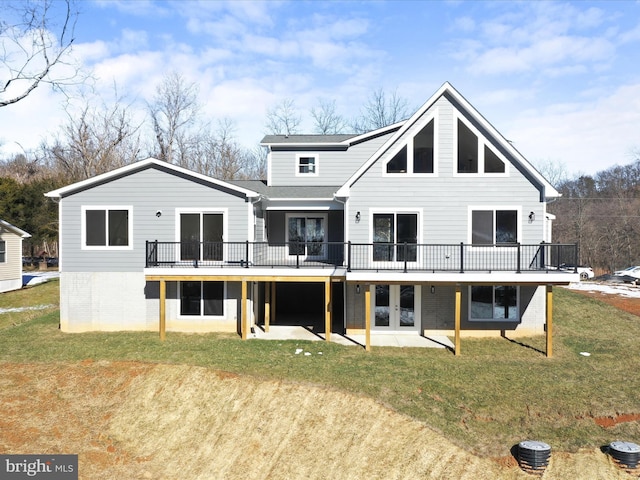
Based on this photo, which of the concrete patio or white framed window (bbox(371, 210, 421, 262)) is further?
white framed window (bbox(371, 210, 421, 262))

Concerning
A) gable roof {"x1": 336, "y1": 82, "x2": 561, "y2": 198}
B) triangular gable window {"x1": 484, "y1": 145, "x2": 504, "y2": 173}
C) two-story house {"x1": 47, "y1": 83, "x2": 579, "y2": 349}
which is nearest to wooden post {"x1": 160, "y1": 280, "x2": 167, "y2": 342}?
two-story house {"x1": 47, "y1": 83, "x2": 579, "y2": 349}

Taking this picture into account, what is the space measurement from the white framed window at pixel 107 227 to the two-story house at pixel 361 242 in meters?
0.04

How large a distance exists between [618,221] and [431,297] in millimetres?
37058

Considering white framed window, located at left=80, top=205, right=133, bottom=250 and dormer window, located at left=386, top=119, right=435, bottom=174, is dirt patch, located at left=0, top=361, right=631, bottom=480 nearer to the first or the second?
white framed window, located at left=80, top=205, right=133, bottom=250

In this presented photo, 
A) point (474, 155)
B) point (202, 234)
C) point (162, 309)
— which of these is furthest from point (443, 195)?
point (162, 309)

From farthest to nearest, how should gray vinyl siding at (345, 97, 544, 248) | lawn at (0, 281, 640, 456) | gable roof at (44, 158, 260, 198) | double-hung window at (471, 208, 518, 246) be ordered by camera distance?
gable roof at (44, 158, 260, 198) → double-hung window at (471, 208, 518, 246) → gray vinyl siding at (345, 97, 544, 248) → lawn at (0, 281, 640, 456)

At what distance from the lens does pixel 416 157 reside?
621 inches

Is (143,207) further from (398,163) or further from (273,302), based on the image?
(398,163)

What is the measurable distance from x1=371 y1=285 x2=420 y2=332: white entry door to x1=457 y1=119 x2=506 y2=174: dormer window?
199 inches

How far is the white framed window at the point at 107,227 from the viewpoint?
1647 centimetres

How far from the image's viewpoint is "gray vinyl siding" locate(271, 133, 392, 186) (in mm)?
20344

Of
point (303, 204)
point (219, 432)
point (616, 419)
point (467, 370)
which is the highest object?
point (303, 204)

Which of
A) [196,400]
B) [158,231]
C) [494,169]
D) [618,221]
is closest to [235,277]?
[158,231]

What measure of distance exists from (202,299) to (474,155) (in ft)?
37.1
